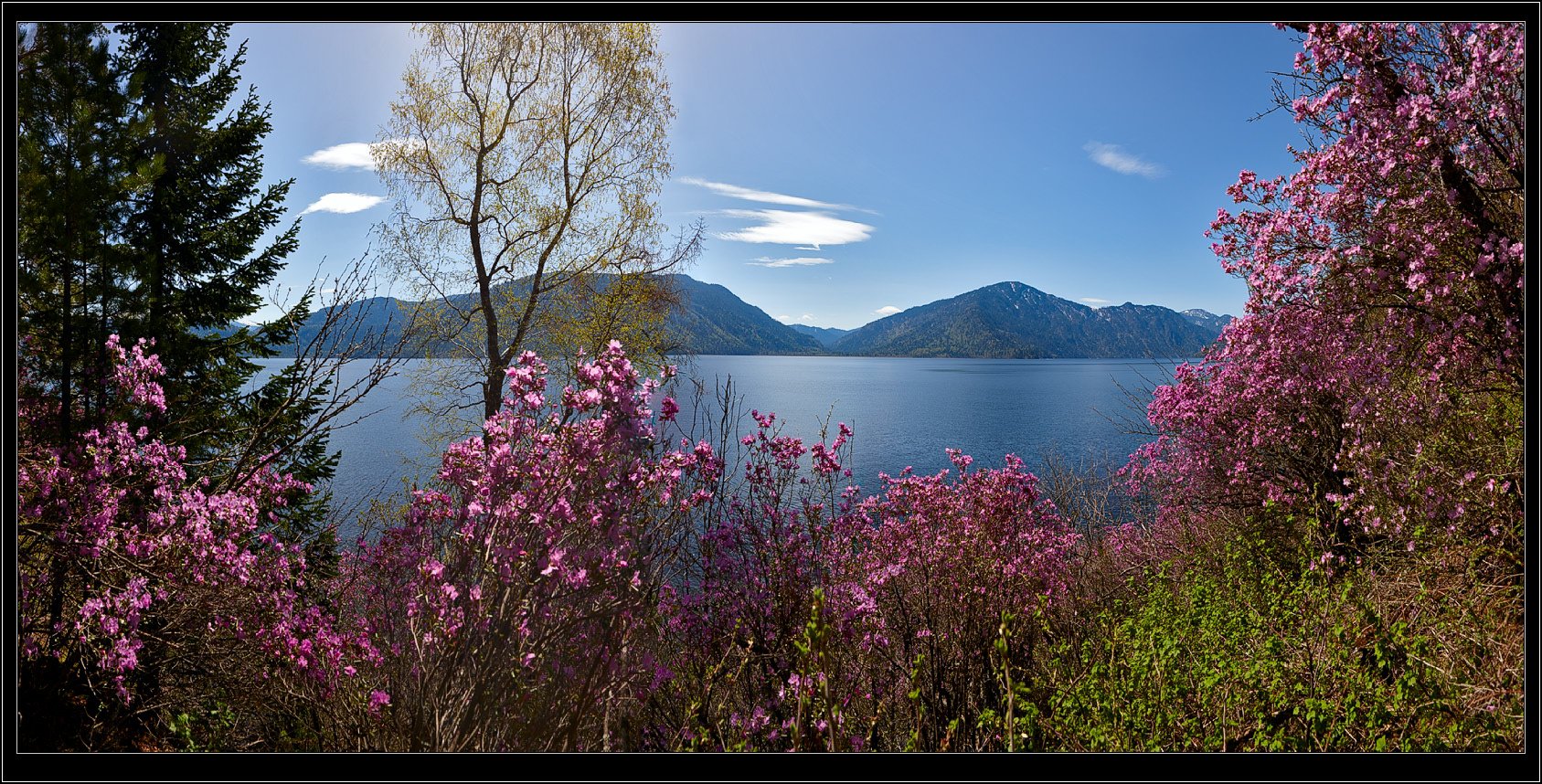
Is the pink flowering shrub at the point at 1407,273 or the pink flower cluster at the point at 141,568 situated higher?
the pink flowering shrub at the point at 1407,273

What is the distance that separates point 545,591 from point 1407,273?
19.2ft

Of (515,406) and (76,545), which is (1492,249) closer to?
(515,406)

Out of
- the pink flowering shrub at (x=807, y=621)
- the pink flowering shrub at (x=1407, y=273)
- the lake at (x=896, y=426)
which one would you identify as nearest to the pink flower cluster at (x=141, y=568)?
the pink flowering shrub at (x=807, y=621)

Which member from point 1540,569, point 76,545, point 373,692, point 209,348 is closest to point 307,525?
point 209,348

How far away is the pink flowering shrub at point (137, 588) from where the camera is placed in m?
3.38

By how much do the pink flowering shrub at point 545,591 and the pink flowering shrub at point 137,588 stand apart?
1232 mm

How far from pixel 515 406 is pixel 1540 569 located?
3.80 m

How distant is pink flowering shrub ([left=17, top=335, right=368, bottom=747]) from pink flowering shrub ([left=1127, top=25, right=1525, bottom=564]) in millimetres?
6553

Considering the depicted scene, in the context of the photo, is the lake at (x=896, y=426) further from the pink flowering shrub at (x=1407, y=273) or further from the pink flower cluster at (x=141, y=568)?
the pink flowering shrub at (x=1407, y=273)

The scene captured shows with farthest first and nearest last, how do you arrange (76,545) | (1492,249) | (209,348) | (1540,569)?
(209,348), (1492,249), (76,545), (1540,569)

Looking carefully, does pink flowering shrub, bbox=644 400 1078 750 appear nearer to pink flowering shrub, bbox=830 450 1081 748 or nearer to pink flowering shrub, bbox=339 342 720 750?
pink flowering shrub, bbox=830 450 1081 748

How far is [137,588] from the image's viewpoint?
11.7 ft

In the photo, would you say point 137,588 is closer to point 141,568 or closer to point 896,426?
point 141,568

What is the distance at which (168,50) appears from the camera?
21.4 ft
